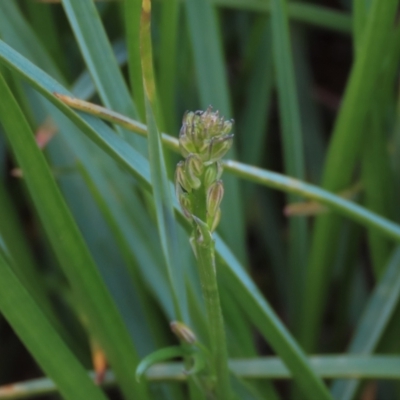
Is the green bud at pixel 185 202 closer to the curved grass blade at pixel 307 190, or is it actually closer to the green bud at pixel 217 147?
the green bud at pixel 217 147

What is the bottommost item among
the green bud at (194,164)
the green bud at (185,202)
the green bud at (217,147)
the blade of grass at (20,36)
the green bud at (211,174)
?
the green bud at (185,202)

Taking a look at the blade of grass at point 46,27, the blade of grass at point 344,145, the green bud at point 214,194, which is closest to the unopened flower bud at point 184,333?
the green bud at point 214,194

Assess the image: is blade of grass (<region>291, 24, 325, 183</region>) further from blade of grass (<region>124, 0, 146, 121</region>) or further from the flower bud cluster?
the flower bud cluster

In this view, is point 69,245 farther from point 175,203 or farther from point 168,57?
point 168,57

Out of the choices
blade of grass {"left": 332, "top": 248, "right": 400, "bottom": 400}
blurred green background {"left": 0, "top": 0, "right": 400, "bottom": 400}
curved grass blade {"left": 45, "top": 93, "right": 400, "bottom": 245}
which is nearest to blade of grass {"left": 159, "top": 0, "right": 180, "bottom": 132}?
blurred green background {"left": 0, "top": 0, "right": 400, "bottom": 400}

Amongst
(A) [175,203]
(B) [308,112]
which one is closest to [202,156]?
(A) [175,203]

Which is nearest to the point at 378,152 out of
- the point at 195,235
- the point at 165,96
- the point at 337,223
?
the point at 337,223

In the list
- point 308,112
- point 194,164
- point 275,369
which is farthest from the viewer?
point 308,112
